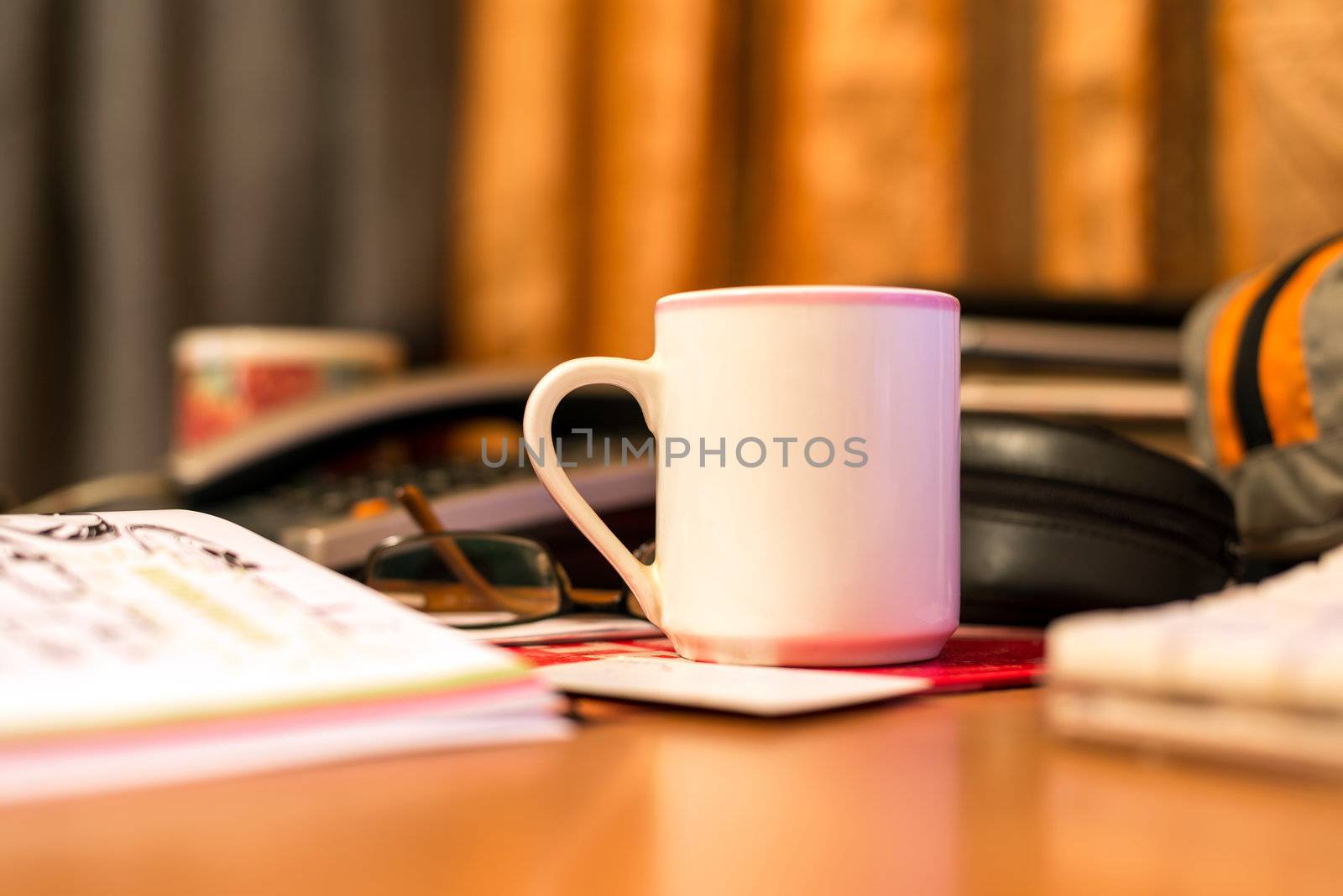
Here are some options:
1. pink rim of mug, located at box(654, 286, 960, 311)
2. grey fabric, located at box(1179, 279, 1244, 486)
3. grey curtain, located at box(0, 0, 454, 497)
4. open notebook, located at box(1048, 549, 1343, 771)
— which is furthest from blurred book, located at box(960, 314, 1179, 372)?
grey curtain, located at box(0, 0, 454, 497)

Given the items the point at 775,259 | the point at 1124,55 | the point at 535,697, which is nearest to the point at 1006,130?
the point at 1124,55

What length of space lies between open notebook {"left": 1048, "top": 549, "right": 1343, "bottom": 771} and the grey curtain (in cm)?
108

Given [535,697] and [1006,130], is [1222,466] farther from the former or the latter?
[1006,130]

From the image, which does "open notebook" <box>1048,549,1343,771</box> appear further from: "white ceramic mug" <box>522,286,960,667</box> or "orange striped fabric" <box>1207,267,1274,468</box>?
"orange striped fabric" <box>1207,267,1274,468</box>

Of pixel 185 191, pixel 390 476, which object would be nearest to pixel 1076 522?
pixel 390 476

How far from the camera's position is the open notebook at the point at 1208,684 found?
248mm

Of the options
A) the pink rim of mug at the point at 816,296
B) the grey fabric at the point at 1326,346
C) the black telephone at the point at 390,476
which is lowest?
the black telephone at the point at 390,476

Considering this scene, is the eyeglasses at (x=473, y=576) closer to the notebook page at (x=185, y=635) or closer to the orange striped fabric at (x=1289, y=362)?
the notebook page at (x=185, y=635)

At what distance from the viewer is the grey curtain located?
1.18 m

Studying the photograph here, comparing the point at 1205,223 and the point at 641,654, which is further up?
the point at 1205,223

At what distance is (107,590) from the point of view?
332 mm

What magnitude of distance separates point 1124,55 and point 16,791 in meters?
1.12

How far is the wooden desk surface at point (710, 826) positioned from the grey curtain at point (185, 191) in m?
1.04

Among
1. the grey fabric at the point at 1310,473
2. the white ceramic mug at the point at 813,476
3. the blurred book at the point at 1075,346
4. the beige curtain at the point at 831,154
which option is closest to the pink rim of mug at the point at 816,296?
the white ceramic mug at the point at 813,476
